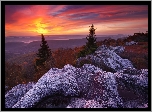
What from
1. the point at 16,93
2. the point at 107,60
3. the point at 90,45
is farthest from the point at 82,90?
the point at 16,93

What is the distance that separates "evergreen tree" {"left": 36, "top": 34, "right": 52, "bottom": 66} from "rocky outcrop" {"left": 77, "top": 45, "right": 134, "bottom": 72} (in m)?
1.25

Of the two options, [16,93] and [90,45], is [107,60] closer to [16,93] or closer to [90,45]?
Result: [90,45]

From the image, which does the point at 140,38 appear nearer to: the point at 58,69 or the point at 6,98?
the point at 58,69

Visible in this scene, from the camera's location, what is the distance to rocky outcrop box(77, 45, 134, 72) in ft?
28.4

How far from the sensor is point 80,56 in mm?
8781

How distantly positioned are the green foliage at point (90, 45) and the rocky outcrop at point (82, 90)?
2.91 feet

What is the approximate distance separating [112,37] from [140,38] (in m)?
1.11

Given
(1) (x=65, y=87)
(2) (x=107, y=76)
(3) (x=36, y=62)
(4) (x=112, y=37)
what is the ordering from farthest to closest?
1. (4) (x=112, y=37)
2. (3) (x=36, y=62)
3. (2) (x=107, y=76)
4. (1) (x=65, y=87)

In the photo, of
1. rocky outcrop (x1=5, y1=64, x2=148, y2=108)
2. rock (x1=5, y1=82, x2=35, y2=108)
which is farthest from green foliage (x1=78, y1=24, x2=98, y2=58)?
rock (x1=5, y1=82, x2=35, y2=108)

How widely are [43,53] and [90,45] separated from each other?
6.20 feet

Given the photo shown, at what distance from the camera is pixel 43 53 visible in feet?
27.8

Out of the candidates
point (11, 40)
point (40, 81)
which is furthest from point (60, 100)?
point (11, 40)

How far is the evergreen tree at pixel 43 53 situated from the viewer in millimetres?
8391

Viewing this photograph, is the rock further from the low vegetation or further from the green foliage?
the green foliage
